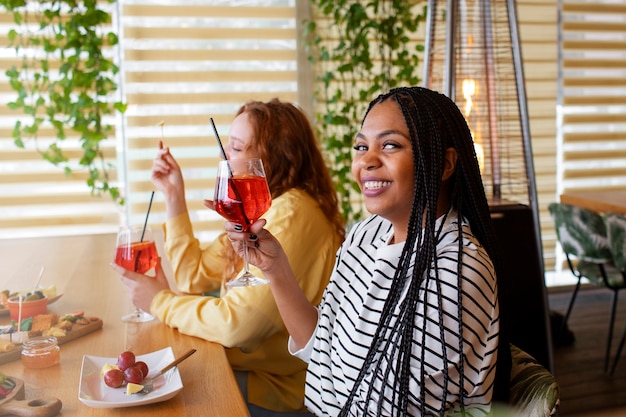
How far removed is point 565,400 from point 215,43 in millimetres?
2469

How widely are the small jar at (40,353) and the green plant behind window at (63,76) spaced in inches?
91.3

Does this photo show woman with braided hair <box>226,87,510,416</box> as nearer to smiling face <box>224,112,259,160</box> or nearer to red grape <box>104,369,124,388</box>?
red grape <box>104,369,124,388</box>

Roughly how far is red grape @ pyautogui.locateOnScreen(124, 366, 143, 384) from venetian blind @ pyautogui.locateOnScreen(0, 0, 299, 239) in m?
2.57

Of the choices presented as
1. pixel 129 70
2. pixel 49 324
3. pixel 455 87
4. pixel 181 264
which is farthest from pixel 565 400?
pixel 129 70

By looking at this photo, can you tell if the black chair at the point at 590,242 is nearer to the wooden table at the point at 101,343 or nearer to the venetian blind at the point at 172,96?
the venetian blind at the point at 172,96

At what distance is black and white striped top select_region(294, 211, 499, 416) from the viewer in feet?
4.03

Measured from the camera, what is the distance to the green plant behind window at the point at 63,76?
11.5ft

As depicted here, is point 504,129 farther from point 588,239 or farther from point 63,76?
point 63,76

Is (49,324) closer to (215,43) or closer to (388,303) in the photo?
(388,303)

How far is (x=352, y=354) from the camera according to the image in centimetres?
135

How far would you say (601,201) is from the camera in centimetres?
369

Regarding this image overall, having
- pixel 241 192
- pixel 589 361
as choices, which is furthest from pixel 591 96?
pixel 241 192

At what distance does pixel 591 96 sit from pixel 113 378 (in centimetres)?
416

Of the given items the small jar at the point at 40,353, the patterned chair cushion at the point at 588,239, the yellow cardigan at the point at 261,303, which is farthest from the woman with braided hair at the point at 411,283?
the patterned chair cushion at the point at 588,239
